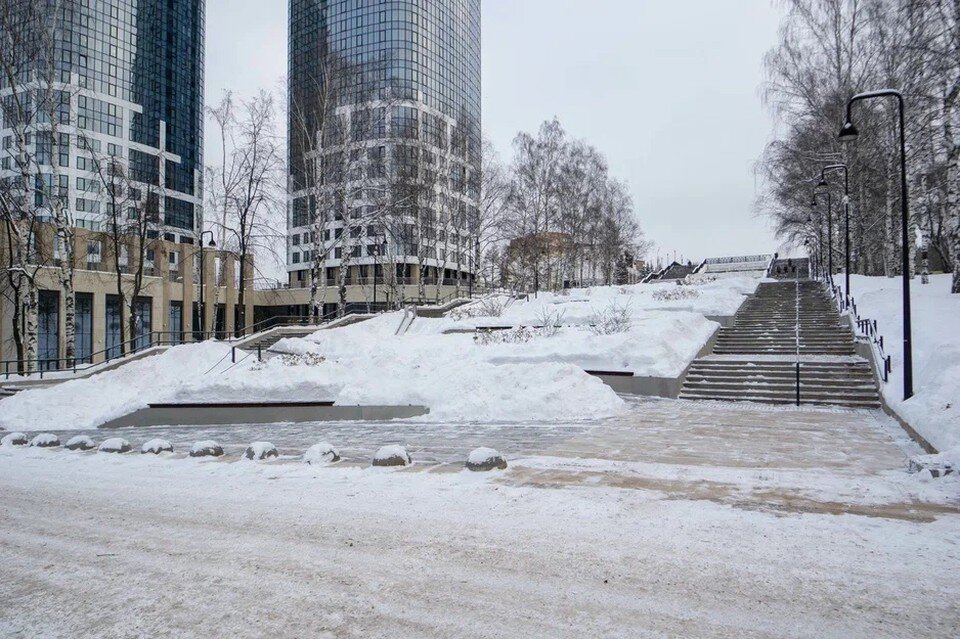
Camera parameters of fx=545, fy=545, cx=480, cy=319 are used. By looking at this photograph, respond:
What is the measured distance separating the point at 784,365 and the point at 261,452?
45.6 feet

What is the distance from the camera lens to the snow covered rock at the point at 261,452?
315 inches

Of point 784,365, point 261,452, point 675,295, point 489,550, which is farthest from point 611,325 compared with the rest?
point 489,550

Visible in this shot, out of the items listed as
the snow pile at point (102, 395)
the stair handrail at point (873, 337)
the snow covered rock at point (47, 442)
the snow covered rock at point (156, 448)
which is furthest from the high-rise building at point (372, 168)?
the stair handrail at point (873, 337)

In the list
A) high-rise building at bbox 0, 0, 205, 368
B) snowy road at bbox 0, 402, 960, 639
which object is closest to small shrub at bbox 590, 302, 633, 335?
snowy road at bbox 0, 402, 960, 639

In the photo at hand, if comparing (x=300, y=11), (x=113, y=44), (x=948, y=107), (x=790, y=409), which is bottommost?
(x=790, y=409)

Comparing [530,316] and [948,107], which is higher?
[948,107]

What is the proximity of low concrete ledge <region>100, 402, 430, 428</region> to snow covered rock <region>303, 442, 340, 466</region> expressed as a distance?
15.6ft

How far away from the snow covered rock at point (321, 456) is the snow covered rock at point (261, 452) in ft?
2.13

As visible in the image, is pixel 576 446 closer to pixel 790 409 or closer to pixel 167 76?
pixel 790 409

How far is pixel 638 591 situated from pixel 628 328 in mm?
14804

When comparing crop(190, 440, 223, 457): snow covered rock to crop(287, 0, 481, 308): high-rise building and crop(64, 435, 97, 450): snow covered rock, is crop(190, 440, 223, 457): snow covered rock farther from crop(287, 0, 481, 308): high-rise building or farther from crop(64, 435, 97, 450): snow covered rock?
crop(287, 0, 481, 308): high-rise building

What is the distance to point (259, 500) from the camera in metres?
5.88

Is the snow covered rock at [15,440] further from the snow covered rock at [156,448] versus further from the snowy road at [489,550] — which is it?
the snowy road at [489,550]

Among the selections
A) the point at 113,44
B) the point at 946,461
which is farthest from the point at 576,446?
the point at 113,44
